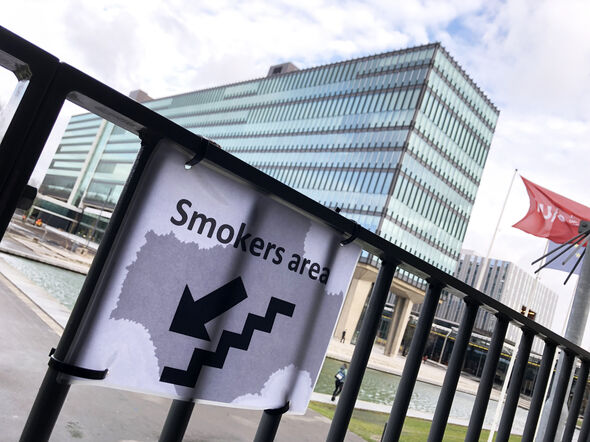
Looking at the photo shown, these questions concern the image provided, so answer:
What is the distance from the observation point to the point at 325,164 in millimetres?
62375

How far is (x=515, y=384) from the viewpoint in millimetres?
2229

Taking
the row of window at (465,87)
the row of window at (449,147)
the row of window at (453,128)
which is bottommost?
the row of window at (449,147)

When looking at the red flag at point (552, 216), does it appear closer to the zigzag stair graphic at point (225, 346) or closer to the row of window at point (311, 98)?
the zigzag stair graphic at point (225, 346)

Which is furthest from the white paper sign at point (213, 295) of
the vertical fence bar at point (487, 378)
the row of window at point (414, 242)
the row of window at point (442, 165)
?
the row of window at point (442, 165)

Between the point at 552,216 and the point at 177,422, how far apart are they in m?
14.1

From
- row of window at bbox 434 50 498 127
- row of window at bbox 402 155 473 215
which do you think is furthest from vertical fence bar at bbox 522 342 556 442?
row of window at bbox 434 50 498 127

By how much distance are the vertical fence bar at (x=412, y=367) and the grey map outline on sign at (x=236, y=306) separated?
394 millimetres

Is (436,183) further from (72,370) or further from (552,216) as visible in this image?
(72,370)

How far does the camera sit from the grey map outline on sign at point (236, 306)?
1.08 m

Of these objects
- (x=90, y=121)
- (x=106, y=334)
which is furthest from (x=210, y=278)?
(x=90, y=121)

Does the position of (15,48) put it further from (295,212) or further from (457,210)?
(457,210)

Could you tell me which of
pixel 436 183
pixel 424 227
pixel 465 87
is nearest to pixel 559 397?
pixel 424 227

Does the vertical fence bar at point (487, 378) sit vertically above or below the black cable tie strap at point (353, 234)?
below

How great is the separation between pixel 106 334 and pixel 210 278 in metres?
0.27
